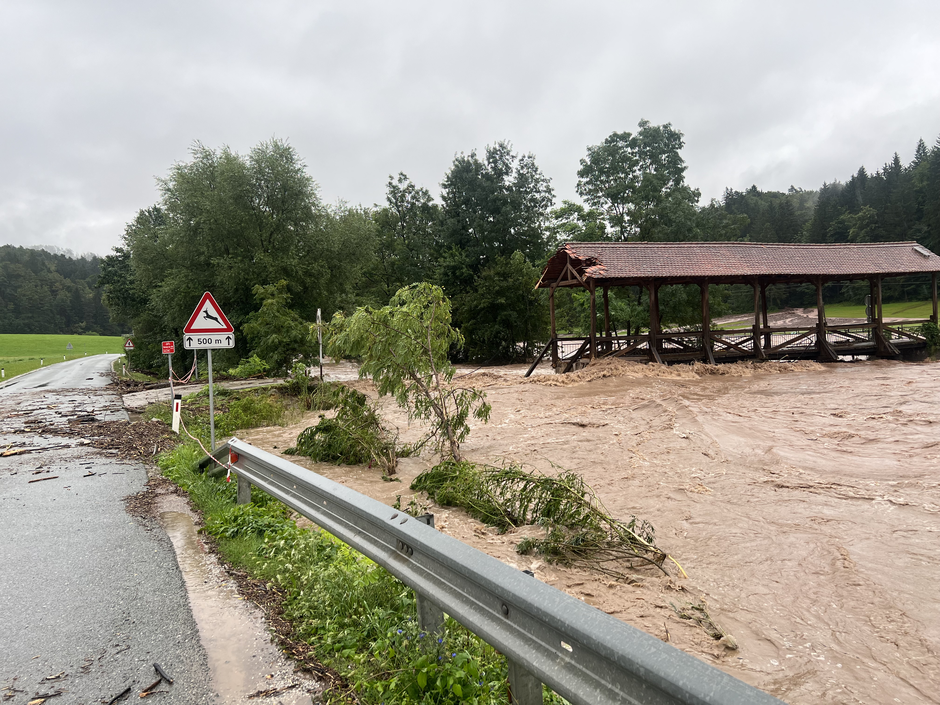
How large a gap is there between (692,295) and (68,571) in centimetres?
4034

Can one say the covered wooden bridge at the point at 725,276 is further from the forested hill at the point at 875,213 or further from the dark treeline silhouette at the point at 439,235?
the forested hill at the point at 875,213

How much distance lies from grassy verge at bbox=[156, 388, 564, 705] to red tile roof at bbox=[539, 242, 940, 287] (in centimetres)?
1736

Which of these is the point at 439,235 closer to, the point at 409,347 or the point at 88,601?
the point at 409,347

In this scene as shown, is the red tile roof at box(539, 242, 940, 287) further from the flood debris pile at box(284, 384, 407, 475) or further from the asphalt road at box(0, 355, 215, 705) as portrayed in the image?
the asphalt road at box(0, 355, 215, 705)

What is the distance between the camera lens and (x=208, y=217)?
98.1ft

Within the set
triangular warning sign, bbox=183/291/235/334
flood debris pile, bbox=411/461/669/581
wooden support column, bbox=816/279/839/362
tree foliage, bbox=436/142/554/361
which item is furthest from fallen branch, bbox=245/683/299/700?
tree foliage, bbox=436/142/554/361

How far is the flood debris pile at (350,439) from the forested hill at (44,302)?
421ft

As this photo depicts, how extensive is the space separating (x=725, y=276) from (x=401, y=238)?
32.4 m

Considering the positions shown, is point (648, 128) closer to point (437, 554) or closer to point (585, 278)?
point (585, 278)

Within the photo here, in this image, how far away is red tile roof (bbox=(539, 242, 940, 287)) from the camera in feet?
72.7

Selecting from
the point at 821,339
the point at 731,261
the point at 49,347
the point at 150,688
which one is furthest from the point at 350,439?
the point at 49,347

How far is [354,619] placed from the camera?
358 cm

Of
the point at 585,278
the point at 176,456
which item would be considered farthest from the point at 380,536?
the point at 585,278

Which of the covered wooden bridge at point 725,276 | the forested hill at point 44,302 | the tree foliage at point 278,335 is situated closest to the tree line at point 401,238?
the tree foliage at point 278,335
